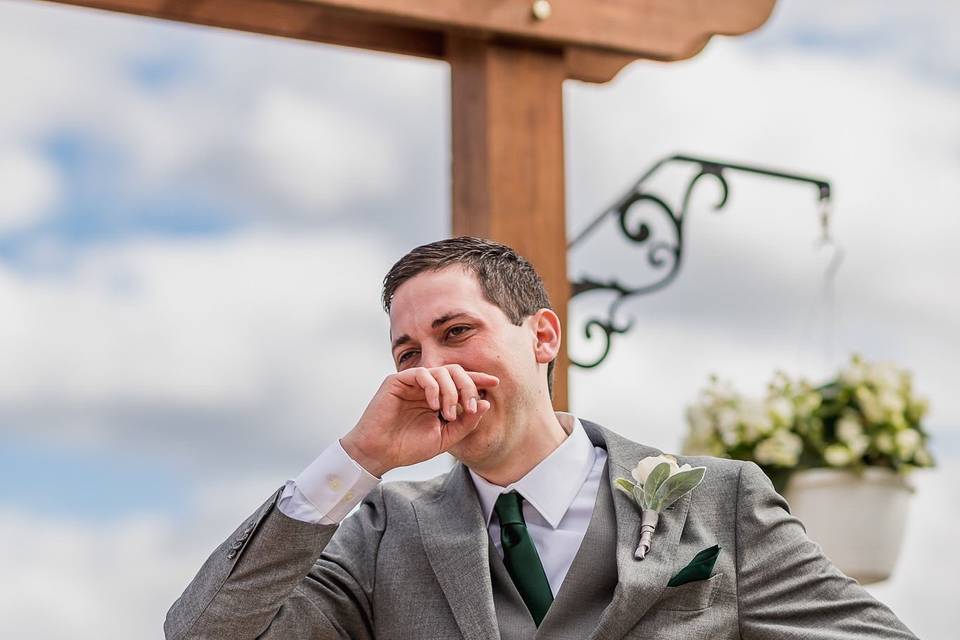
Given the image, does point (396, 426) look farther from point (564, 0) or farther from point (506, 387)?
point (564, 0)

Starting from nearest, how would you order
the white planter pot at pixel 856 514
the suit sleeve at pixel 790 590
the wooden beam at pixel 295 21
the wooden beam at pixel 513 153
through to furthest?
1. the suit sleeve at pixel 790 590
2. the wooden beam at pixel 295 21
3. the wooden beam at pixel 513 153
4. the white planter pot at pixel 856 514

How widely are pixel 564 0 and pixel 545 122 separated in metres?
0.26

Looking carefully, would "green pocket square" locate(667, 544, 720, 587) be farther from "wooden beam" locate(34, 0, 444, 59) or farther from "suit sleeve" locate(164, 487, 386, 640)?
"wooden beam" locate(34, 0, 444, 59)

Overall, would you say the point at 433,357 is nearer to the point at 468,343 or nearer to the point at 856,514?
the point at 468,343

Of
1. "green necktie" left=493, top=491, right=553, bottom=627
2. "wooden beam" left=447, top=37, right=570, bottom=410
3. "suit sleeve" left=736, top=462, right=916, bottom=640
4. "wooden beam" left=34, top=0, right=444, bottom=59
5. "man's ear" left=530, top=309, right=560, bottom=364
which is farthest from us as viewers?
"wooden beam" left=447, top=37, right=570, bottom=410

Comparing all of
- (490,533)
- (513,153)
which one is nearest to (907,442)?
(513,153)

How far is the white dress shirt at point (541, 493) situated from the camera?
2.08m

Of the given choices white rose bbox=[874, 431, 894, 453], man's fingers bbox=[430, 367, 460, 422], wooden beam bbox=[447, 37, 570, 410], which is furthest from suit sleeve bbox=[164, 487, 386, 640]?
white rose bbox=[874, 431, 894, 453]

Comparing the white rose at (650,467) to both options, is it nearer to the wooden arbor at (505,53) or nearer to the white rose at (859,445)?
the wooden arbor at (505,53)

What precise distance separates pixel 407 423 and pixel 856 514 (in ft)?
5.59

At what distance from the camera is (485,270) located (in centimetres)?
227

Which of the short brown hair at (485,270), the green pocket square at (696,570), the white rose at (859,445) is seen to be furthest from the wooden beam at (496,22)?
the green pocket square at (696,570)

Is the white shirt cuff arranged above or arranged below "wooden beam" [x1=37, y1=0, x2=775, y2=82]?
below

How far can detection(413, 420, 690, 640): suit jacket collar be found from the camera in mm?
2025
